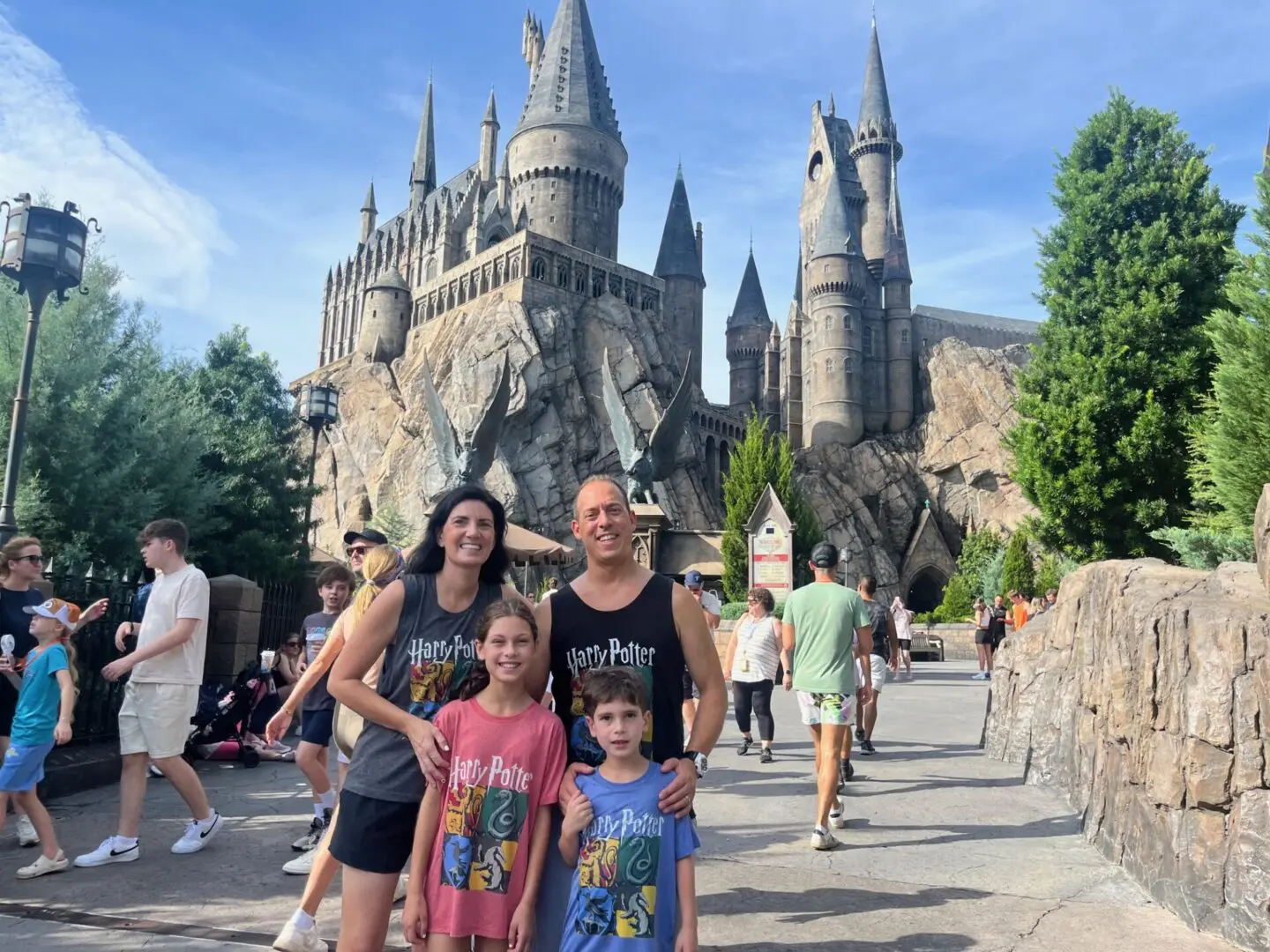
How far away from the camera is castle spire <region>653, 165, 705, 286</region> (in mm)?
68938

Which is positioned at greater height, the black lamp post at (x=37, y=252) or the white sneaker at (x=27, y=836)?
the black lamp post at (x=37, y=252)

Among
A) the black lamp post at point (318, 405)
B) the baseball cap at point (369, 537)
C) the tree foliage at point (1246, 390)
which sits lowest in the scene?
the baseball cap at point (369, 537)

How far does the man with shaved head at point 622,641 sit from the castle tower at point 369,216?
85147mm

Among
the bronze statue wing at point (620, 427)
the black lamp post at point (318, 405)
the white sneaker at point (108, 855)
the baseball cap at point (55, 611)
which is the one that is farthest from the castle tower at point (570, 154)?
the white sneaker at point (108, 855)

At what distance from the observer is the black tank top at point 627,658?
2658mm

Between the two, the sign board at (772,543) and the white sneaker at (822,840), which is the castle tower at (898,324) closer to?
the sign board at (772,543)

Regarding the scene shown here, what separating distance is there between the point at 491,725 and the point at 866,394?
60804 mm

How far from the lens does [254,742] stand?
775 centimetres

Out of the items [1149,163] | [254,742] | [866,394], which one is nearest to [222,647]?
[254,742]

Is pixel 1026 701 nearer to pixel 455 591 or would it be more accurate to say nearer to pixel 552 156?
pixel 455 591

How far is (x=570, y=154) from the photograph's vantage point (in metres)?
61.9

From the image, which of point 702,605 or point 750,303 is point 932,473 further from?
point 702,605

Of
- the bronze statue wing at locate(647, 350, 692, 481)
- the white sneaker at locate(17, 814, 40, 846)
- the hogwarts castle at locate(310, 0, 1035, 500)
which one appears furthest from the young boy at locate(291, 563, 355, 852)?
the hogwarts castle at locate(310, 0, 1035, 500)

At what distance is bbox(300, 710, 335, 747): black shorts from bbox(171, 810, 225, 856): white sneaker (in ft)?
2.49
